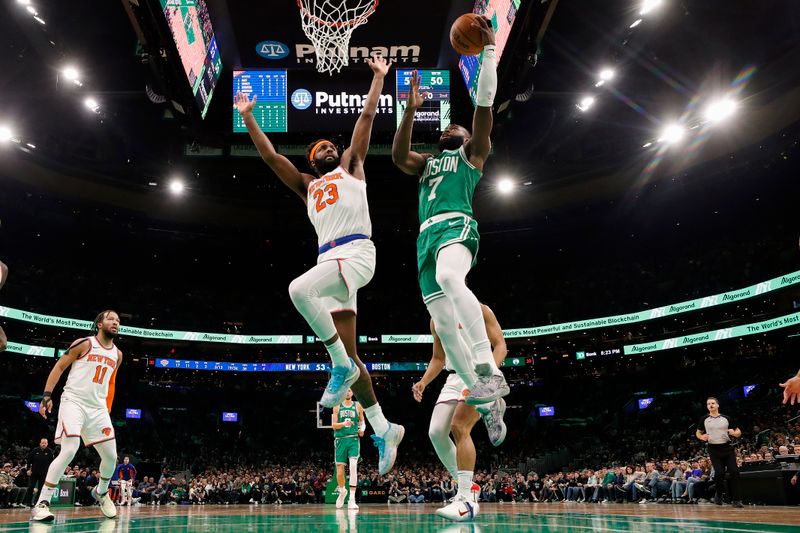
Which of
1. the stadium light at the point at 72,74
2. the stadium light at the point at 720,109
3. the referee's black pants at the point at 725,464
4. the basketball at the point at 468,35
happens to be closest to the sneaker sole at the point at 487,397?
the basketball at the point at 468,35

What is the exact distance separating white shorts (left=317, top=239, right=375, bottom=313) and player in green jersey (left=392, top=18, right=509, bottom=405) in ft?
1.49

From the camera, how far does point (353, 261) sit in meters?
5.15

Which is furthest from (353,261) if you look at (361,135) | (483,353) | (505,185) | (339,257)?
(505,185)

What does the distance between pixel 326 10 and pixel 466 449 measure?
347 inches

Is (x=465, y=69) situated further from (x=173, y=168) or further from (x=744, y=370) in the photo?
(x=744, y=370)

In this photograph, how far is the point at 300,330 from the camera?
3219 centimetres

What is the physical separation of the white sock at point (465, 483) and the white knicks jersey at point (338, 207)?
88.3 inches

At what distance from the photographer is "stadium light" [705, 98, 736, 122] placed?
20594 mm

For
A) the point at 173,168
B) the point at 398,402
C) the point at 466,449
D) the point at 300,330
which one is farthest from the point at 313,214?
the point at 398,402

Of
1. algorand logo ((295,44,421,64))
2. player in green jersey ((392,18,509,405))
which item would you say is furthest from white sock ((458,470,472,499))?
algorand logo ((295,44,421,64))

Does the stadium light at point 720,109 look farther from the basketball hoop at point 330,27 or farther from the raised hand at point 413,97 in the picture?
the raised hand at point 413,97

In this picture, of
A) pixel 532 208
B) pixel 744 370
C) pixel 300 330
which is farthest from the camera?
pixel 300 330

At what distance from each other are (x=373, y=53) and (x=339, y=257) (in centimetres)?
956

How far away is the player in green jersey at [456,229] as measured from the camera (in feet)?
15.8
